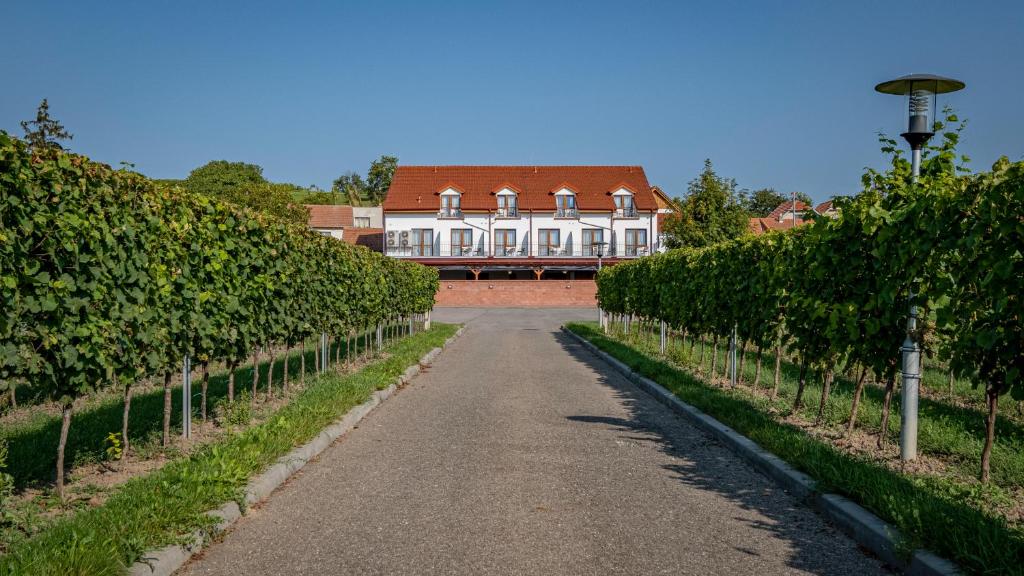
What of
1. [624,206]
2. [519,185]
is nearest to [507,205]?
[519,185]

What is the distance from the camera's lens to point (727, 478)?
672 centimetres

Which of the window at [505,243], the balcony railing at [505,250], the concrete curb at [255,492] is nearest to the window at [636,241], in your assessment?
Result: the balcony railing at [505,250]

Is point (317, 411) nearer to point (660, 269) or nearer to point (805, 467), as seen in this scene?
point (805, 467)

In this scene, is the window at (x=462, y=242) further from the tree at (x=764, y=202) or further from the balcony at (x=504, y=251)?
the tree at (x=764, y=202)

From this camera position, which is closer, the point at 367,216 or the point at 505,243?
the point at 505,243

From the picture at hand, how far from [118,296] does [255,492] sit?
72.6 inches

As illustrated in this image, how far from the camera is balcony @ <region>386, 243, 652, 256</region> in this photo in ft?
208

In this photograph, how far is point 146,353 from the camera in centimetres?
664

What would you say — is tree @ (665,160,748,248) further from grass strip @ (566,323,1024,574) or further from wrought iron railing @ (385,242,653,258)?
grass strip @ (566,323,1024,574)

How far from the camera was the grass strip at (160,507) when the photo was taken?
13.2 ft

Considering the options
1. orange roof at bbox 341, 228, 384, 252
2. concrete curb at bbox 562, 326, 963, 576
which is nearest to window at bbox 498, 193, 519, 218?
orange roof at bbox 341, 228, 384, 252

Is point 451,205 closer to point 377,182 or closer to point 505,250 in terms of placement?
point 505,250

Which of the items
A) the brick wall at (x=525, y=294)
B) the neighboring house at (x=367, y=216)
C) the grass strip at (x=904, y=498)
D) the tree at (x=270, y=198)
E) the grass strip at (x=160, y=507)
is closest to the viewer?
the grass strip at (x=160, y=507)

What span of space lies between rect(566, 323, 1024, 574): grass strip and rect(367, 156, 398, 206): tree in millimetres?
98983
